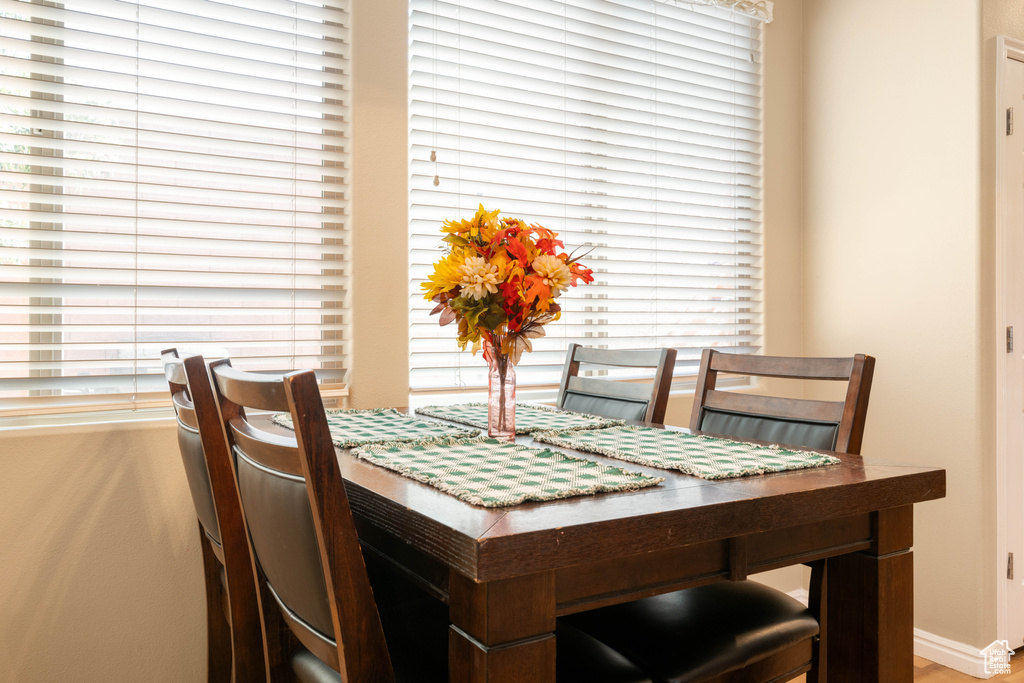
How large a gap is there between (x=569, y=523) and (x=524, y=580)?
86 mm

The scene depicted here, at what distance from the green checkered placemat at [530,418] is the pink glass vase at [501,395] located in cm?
9

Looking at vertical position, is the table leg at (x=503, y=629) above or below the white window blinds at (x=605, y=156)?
below

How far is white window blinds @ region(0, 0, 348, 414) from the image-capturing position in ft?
5.93

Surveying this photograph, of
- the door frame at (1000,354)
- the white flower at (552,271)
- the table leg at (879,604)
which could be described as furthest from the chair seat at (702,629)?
the door frame at (1000,354)

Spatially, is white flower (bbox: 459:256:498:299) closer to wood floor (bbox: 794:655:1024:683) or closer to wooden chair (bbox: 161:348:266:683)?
wooden chair (bbox: 161:348:266:683)

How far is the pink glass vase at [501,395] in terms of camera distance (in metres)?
1.46

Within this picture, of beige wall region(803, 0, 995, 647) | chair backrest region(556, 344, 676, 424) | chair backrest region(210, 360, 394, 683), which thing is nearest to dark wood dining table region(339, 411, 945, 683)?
chair backrest region(210, 360, 394, 683)

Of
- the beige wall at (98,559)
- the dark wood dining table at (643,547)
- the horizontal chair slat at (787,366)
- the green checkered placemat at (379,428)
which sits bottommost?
the beige wall at (98,559)

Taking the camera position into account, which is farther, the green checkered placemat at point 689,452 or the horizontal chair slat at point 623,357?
the horizontal chair slat at point 623,357

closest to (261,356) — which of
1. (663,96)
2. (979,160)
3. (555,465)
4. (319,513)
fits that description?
(555,465)

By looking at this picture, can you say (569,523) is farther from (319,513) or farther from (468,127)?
(468,127)

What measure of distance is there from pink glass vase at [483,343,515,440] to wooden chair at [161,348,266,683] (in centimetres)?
52

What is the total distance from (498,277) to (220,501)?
65cm

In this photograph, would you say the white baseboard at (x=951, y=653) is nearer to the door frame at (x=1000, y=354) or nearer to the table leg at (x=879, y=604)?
the door frame at (x=1000, y=354)
